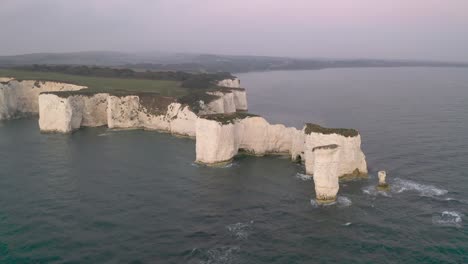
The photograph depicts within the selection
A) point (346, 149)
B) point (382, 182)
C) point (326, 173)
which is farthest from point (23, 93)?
point (382, 182)

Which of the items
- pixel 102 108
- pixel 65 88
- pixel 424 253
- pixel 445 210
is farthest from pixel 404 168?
pixel 65 88

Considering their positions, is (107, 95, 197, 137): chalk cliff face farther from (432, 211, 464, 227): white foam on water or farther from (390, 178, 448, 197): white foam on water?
(432, 211, 464, 227): white foam on water

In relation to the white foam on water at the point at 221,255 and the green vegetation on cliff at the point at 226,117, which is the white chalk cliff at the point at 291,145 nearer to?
the green vegetation on cliff at the point at 226,117

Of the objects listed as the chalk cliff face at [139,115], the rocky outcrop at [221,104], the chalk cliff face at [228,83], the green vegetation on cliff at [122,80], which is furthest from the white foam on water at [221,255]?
the chalk cliff face at [228,83]

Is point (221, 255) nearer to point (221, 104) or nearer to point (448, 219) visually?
point (448, 219)

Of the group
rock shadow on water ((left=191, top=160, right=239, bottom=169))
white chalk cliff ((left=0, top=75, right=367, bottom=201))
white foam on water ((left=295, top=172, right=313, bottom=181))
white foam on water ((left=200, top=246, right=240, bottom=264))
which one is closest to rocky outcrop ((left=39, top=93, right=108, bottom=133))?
white chalk cliff ((left=0, top=75, right=367, bottom=201))
